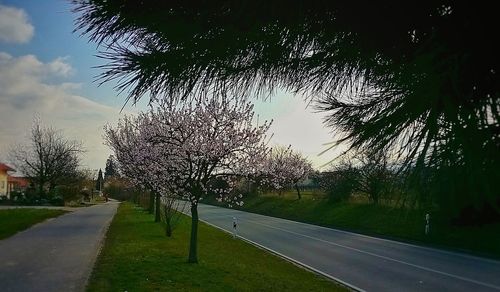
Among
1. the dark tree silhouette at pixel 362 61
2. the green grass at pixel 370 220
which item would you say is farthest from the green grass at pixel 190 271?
the dark tree silhouette at pixel 362 61

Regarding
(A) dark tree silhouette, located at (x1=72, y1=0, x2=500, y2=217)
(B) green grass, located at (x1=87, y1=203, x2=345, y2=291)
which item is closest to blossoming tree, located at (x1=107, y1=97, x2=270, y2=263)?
(B) green grass, located at (x1=87, y1=203, x2=345, y2=291)

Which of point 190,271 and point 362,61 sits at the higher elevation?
point 362,61

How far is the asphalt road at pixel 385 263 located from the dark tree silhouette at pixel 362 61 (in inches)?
371

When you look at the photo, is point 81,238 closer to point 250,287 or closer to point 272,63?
point 250,287

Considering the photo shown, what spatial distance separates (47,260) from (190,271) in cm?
383

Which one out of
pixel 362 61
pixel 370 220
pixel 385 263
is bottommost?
pixel 385 263

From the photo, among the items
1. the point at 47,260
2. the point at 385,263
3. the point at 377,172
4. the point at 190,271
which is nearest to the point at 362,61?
the point at 377,172

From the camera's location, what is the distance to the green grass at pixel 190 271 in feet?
31.3

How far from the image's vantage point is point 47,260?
483 inches

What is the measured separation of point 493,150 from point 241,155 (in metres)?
13.4

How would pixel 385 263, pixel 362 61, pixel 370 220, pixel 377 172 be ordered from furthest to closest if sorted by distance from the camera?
pixel 370 220, pixel 385 263, pixel 362 61, pixel 377 172

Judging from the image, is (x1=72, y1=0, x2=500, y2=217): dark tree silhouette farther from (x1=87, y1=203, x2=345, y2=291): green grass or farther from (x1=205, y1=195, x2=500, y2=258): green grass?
(x1=87, y1=203, x2=345, y2=291): green grass

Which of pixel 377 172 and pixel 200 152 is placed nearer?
pixel 377 172

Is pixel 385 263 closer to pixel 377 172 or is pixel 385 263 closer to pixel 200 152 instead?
→ pixel 200 152
